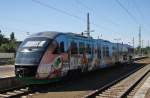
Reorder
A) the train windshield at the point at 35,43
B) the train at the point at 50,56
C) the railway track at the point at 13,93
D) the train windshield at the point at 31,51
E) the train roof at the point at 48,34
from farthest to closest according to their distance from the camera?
the train roof at the point at 48,34 < the train windshield at the point at 35,43 < the train windshield at the point at 31,51 < the train at the point at 50,56 < the railway track at the point at 13,93

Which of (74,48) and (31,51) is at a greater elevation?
(74,48)

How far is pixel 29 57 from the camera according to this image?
18672 millimetres

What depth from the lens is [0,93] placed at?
16.9m

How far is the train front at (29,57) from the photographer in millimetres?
18203

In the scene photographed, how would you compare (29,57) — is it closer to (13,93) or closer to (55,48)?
(55,48)

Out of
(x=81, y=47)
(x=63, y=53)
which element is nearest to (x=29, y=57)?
(x=63, y=53)

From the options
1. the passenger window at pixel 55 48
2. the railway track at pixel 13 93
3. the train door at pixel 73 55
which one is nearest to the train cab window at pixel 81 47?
the train door at pixel 73 55

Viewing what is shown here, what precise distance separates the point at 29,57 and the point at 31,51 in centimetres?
40

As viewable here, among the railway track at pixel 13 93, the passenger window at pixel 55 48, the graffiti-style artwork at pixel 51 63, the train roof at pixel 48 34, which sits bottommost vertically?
the railway track at pixel 13 93

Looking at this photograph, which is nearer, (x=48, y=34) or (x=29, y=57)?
Answer: (x=29, y=57)

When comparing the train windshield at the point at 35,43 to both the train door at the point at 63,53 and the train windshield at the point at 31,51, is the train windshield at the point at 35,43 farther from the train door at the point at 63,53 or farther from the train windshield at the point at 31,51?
the train door at the point at 63,53

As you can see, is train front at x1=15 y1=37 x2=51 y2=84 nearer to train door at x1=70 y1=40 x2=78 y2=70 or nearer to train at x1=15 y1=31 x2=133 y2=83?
train at x1=15 y1=31 x2=133 y2=83

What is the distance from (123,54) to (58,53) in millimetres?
30795

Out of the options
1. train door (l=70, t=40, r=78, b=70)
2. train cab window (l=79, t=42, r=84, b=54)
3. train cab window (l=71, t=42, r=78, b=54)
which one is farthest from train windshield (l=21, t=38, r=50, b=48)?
train cab window (l=79, t=42, r=84, b=54)
